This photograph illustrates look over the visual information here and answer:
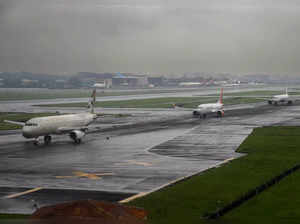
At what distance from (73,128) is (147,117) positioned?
50.1 m

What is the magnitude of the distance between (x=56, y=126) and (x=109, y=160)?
2045 centimetres

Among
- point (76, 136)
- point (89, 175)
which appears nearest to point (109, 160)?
point (89, 175)

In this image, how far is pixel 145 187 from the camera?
42.6 meters

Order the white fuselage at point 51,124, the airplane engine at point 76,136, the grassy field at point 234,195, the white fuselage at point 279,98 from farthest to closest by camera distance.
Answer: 1. the white fuselage at point 279,98
2. the airplane engine at point 76,136
3. the white fuselage at point 51,124
4. the grassy field at point 234,195

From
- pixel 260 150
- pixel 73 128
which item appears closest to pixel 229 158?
pixel 260 150

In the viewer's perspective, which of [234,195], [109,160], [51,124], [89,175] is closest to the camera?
[234,195]

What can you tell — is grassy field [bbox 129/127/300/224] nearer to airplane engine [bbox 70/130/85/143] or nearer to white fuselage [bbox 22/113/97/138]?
airplane engine [bbox 70/130/85/143]

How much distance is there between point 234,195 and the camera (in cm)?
3859

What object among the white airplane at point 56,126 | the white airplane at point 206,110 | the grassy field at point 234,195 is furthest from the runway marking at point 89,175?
the white airplane at point 206,110

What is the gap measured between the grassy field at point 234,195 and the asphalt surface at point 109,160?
2890 mm

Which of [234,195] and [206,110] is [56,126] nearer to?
[234,195]

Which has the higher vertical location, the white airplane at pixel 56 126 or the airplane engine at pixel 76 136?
the white airplane at pixel 56 126

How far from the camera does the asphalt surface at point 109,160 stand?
1608 inches

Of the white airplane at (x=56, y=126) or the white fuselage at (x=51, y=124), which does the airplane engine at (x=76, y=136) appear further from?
the white fuselage at (x=51, y=124)
